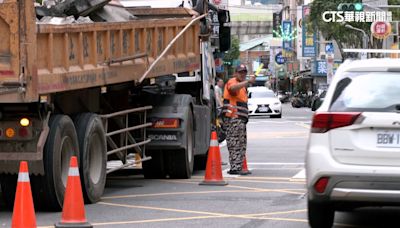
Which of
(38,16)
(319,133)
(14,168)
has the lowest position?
(14,168)

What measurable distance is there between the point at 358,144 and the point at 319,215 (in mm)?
959

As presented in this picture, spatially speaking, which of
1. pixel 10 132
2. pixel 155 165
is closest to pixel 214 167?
pixel 155 165

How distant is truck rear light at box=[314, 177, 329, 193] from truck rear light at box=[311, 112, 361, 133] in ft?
A: 1.44

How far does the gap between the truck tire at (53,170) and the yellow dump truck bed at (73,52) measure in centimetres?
42

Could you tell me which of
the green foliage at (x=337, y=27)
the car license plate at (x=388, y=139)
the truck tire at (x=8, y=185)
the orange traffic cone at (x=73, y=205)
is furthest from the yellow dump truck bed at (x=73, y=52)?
the green foliage at (x=337, y=27)

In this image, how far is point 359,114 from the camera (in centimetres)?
768

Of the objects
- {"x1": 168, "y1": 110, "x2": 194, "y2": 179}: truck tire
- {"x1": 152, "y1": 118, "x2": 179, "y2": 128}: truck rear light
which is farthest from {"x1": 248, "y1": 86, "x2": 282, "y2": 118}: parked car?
{"x1": 152, "y1": 118, "x2": 179, "y2": 128}: truck rear light

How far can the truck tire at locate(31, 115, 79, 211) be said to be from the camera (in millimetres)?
9594

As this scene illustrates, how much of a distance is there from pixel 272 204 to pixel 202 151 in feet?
14.5

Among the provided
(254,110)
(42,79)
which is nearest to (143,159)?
(42,79)

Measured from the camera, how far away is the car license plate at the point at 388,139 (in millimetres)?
7578

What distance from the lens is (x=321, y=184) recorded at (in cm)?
777

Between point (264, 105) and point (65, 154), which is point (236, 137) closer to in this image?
point (65, 154)

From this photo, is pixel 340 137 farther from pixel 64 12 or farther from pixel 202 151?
pixel 202 151
